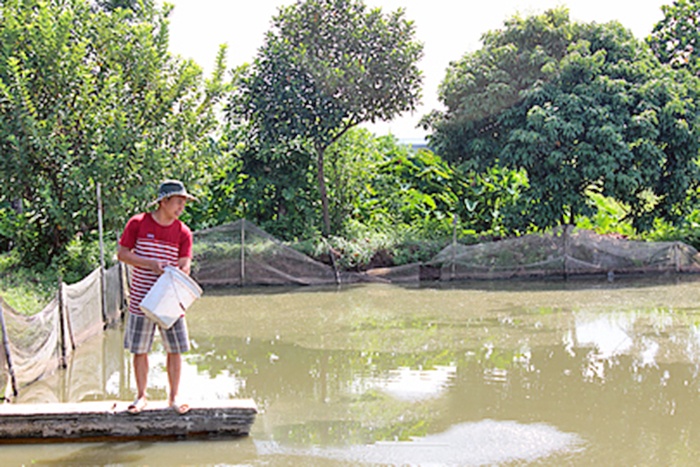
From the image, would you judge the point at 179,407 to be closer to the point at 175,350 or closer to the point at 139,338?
the point at 175,350

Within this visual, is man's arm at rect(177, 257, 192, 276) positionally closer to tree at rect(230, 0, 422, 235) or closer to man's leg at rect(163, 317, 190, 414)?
man's leg at rect(163, 317, 190, 414)

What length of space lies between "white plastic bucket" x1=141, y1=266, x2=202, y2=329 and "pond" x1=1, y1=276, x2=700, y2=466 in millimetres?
907

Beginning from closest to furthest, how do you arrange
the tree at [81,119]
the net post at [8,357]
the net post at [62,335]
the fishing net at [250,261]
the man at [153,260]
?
1. the man at [153,260]
2. the net post at [8,357]
3. the net post at [62,335]
4. the tree at [81,119]
5. the fishing net at [250,261]

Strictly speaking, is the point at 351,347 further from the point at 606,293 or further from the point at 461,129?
the point at 461,129

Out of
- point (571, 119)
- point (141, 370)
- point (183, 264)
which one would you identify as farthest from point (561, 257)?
point (141, 370)

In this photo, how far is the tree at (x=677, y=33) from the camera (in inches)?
779

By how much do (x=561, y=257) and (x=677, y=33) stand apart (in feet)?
27.1

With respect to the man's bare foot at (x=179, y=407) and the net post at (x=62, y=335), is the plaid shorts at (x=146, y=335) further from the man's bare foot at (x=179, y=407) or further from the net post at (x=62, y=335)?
the net post at (x=62, y=335)

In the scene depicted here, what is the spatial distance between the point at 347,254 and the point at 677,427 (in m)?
10.00

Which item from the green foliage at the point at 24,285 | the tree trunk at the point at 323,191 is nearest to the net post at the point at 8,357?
the green foliage at the point at 24,285

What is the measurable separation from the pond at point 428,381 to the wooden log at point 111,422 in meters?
0.10

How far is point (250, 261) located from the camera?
48.8ft

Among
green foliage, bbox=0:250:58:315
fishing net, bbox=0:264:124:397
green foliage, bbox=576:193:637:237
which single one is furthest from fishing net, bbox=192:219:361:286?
green foliage, bbox=576:193:637:237

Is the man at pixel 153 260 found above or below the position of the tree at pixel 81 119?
below
